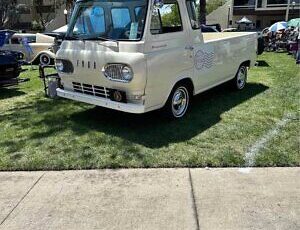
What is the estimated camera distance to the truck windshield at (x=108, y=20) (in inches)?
221

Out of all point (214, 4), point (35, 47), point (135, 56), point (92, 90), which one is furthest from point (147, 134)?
point (214, 4)

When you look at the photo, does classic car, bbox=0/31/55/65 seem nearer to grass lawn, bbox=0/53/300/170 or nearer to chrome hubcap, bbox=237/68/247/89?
grass lawn, bbox=0/53/300/170

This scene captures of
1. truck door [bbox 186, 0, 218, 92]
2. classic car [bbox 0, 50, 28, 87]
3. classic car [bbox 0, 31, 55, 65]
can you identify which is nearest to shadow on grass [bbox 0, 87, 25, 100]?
classic car [bbox 0, 50, 28, 87]

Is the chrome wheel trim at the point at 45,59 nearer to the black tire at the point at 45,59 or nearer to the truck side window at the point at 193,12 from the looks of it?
the black tire at the point at 45,59

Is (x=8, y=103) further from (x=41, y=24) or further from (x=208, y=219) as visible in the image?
(x=41, y=24)

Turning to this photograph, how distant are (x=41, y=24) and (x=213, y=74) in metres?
39.6

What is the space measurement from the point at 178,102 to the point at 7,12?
3690 centimetres

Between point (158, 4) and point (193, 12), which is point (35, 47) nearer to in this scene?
point (193, 12)

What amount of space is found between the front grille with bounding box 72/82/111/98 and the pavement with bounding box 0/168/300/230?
59.5 inches

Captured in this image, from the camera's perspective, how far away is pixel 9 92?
30.1 feet

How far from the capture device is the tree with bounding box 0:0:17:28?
124 feet

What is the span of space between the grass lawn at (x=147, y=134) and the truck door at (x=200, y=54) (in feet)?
1.83

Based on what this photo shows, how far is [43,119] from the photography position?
22.0 feet

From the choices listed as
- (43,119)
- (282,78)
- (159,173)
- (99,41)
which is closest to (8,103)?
(43,119)
